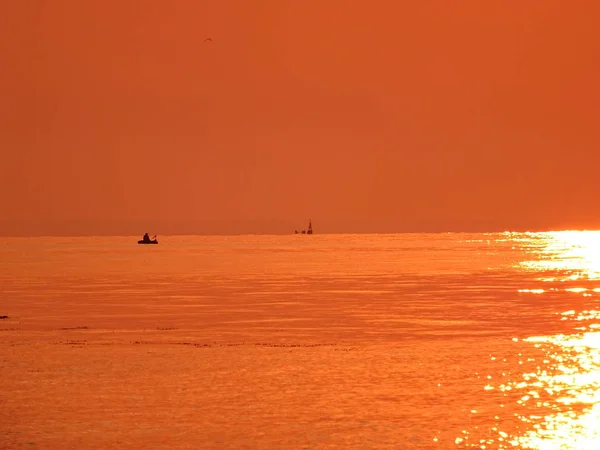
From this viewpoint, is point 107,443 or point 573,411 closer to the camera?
point 107,443

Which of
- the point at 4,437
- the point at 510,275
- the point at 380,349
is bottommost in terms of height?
the point at 4,437

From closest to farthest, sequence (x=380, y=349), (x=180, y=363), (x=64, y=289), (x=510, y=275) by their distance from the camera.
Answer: (x=180, y=363), (x=380, y=349), (x=64, y=289), (x=510, y=275)

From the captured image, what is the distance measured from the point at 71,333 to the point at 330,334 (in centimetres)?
1090

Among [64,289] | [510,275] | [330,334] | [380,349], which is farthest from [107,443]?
[510,275]

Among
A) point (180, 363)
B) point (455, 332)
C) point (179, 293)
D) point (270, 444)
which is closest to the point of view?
point (270, 444)

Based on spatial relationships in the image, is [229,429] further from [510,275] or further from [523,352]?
[510,275]

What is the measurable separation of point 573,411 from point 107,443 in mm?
11284

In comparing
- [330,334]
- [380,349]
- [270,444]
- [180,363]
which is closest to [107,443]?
[270,444]

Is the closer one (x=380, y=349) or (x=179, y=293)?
(x=380, y=349)

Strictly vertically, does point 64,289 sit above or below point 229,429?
above

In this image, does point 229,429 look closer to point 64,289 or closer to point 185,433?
point 185,433

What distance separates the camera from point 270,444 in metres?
22.1

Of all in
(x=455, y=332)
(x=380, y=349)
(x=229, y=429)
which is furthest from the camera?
(x=455, y=332)

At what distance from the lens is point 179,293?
68.1 m
